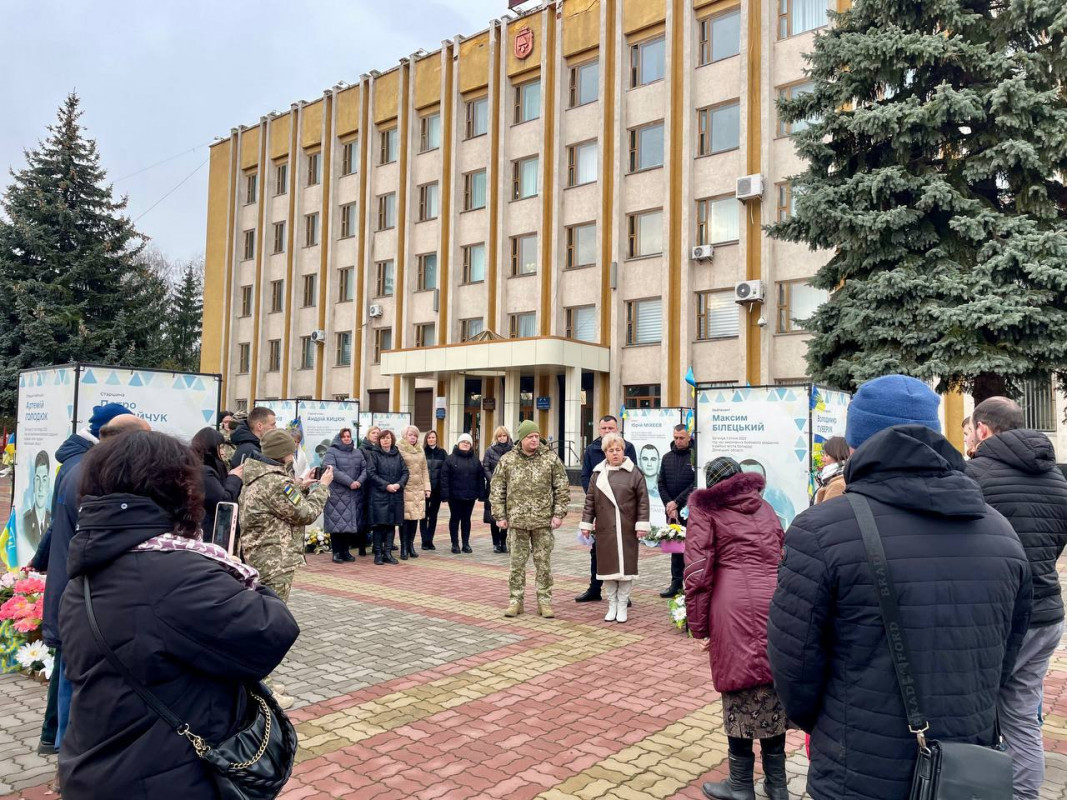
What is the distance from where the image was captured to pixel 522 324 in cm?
3053

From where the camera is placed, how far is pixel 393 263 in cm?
3431

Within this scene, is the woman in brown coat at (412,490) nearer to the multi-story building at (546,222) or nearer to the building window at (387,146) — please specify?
the multi-story building at (546,222)

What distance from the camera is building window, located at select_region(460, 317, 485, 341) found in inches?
1252

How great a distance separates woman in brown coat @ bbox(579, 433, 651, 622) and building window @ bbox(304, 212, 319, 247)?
32.6 metres

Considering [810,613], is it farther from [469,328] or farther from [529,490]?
[469,328]

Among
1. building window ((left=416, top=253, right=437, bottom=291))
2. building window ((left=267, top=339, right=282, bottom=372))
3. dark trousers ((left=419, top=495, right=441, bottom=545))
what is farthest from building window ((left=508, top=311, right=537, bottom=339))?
dark trousers ((left=419, top=495, right=441, bottom=545))

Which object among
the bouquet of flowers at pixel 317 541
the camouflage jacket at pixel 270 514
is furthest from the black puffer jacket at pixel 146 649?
the bouquet of flowers at pixel 317 541

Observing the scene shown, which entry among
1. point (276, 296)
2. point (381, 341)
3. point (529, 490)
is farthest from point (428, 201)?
point (529, 490)

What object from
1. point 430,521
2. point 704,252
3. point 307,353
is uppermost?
point 704,252

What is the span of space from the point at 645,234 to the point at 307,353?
1819 centimetres

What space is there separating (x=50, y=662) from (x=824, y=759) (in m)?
5.72

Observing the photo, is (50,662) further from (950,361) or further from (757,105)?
(757,105)

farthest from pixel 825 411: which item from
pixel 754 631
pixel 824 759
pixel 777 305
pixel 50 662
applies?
pixel 777 305

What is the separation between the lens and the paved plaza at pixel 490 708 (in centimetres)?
430
